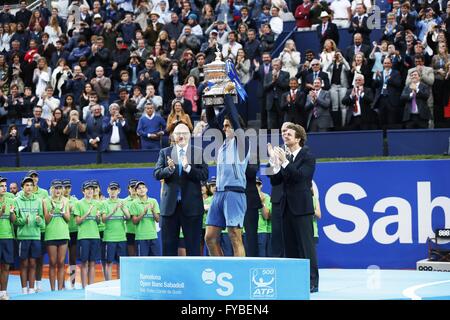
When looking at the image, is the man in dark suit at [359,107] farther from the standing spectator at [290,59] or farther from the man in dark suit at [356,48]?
the standing spectator at [290,59]

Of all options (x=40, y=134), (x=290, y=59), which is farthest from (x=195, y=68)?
(x=40, y=134)

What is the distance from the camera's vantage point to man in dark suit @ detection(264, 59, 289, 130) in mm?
20766

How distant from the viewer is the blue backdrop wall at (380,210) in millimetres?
18375

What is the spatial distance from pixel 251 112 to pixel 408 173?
5.03 metres

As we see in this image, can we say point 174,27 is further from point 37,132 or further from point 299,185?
point 299,185

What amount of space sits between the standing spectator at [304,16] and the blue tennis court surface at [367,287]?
30.6 feet

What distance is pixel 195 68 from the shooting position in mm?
22281

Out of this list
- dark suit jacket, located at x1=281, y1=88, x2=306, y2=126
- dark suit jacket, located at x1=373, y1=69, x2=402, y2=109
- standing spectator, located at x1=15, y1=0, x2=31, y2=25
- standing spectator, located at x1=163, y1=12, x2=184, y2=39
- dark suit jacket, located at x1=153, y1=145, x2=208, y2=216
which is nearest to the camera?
dark suit jacket, located at x1=153, y1=145, x2=208, y2=216

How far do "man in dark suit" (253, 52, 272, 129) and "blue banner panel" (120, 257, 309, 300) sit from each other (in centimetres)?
1020

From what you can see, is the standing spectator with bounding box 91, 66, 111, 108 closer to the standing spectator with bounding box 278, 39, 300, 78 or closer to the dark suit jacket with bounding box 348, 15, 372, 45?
the standing spectator with bounding box 278, 39, 300, 78

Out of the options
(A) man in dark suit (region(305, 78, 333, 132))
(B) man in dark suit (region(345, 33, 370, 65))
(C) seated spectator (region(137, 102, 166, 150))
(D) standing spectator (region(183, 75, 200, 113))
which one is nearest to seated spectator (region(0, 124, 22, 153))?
(C) seated spectator (region(137, 102, 166, 150))

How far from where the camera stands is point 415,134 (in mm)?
18922
